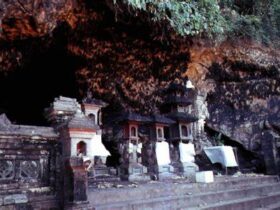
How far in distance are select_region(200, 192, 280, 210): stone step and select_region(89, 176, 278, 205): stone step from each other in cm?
66

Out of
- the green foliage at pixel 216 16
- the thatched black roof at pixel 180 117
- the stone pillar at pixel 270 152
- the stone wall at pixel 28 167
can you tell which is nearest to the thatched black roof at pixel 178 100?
the thatched black roof at pixel 180 117

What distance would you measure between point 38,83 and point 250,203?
406 inches

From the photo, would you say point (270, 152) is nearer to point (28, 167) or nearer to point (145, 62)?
point (145, 62)

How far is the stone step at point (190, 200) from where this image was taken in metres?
5.05

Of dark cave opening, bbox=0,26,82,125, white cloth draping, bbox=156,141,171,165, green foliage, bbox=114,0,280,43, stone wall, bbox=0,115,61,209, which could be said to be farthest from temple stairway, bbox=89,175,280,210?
dark cave opening, bbox=0,26,82,125

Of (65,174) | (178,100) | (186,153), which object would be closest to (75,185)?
(65,174)

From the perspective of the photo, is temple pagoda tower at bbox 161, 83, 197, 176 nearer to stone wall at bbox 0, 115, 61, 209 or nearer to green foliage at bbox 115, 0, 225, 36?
green foliage at bbox 115, 0, 225, 36

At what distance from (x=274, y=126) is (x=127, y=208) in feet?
36.6

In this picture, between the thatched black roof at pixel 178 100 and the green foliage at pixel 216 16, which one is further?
the thatched black roof at pixel 178 100

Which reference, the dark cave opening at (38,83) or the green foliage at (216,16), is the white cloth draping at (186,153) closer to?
the green foliage at (216,16)

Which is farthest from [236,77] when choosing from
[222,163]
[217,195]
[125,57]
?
[217,195]

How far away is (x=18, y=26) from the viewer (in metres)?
7.68

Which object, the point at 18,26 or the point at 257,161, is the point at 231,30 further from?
the point at 18,26

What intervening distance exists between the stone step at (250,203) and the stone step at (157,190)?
657 millimetres
